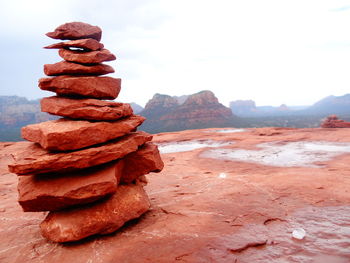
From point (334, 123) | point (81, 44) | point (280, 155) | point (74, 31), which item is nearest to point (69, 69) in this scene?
A: point (81, 44)

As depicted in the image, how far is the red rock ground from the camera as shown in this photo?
15.0 feet

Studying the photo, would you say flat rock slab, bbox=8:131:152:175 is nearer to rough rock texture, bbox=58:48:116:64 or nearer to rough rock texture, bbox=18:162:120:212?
rough rock texture, bbox=18:162:120:212

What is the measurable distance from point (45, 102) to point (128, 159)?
8.81ft

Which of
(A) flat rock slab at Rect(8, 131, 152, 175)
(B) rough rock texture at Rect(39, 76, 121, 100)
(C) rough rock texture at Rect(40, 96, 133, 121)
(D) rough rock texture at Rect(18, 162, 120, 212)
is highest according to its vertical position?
(B) rough rock texture at Rect(39, 76, 121, 100)

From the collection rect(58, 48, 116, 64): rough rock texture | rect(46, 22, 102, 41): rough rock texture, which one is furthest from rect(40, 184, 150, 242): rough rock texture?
rect(46, 22, 102, 41): rough rock texture

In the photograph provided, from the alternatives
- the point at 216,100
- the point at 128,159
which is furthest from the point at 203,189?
the point at 216,100

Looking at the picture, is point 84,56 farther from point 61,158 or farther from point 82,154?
point 61,158

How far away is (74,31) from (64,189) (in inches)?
165

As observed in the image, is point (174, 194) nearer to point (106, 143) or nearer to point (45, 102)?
point (106, 143)

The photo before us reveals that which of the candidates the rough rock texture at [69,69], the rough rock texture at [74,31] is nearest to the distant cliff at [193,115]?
the rough rock texture at [74,31]

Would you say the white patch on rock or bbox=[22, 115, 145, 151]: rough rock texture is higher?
bbox=[22, 115, 145, 151]: rough rock texture

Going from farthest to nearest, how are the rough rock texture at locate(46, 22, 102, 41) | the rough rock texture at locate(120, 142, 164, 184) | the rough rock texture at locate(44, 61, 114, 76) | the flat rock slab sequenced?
the rough rock texture at locate(120, 142, 164, 184) → the rough rock texture at locate(46, 22, 102, 41) → the rough rock texture at locate(44, 61, 114, 76) → the flat rock slab

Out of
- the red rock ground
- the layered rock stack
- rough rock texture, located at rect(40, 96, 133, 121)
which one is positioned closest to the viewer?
the red rock ground

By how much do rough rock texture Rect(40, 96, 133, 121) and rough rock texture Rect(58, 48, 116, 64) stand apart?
106 centimetres
